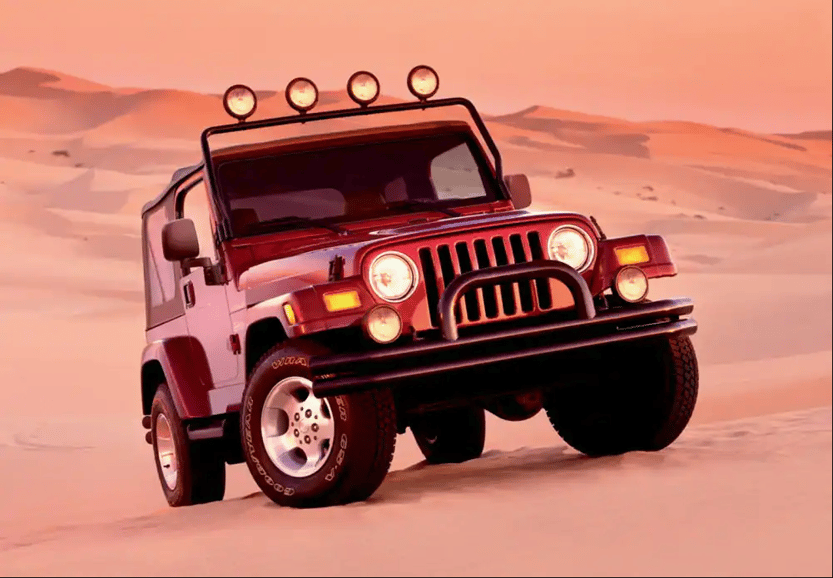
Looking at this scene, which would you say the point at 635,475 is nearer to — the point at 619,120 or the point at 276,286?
the point at 276,286

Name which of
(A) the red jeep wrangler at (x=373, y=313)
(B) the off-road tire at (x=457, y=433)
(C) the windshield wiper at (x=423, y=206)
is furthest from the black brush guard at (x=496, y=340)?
(B) the off-road tire at (x=457, y=433)

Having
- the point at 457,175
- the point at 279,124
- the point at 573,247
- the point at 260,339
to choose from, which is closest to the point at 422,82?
the point at 457,175

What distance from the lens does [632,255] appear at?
796cm

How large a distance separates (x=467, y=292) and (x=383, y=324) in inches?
20.6

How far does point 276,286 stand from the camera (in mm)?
7664

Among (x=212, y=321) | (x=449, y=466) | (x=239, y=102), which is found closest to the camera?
(x=212, y=321)

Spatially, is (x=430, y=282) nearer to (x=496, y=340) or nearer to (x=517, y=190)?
(x=496, y=340)

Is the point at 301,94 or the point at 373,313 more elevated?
the point at 301,94

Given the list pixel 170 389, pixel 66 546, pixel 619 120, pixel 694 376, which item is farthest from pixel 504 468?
pixel 619 120

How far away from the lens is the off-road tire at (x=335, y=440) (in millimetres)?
7059

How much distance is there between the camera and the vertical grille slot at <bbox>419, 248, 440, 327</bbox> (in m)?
7.43

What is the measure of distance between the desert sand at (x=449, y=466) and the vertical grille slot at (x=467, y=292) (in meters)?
0.81

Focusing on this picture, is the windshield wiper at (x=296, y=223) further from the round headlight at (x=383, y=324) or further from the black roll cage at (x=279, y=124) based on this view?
the round headlight at (x=383, y=324)

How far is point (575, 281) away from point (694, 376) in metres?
1.09
